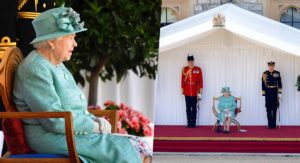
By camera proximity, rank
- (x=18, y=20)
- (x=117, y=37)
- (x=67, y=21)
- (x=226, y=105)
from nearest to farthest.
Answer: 1. (x=226, y=105)
2. (x=67, y=21)
3. (x=18, y=20)
4. (x=117, y=37)

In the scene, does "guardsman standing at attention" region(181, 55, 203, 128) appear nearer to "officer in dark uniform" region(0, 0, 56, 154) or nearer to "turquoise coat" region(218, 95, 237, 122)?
"turquoise coat" region(218, 95, 237, 122)

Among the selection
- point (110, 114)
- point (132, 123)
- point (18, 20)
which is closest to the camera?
point (110, 114)

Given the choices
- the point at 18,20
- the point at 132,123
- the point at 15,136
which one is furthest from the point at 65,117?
the point at 132,123

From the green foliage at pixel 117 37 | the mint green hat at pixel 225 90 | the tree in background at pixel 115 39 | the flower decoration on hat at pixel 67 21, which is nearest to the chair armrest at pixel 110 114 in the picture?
the flower decoration on hat at pixel 67 21

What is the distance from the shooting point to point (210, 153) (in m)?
2.07

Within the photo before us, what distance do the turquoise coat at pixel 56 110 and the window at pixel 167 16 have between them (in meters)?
0.80

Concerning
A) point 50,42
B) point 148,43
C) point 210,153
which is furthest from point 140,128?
point 210,153

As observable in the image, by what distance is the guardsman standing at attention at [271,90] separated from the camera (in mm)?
1977

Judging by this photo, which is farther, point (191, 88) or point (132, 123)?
point (132, 123)

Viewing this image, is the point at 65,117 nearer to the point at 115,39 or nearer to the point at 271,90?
the point at 271,90

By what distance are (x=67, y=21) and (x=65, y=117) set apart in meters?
→ 0.39

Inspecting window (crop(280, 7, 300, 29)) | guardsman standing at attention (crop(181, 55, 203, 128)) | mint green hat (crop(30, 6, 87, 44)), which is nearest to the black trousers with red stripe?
guardsman standing at attention (crop(181, 55, 203, 128))

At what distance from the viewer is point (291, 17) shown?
1.95 m

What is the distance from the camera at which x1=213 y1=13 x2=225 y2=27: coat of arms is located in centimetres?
201
